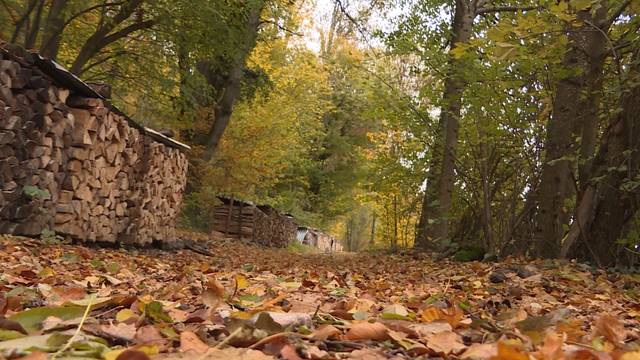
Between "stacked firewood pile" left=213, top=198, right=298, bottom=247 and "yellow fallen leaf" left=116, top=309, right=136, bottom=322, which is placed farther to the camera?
"stacked firewood pile" left=213, top=198, right=298, bottom=247

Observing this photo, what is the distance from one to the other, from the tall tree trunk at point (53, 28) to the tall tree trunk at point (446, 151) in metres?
6.08

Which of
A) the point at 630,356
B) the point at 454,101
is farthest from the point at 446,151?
the point at 630,356

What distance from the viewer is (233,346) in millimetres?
1382

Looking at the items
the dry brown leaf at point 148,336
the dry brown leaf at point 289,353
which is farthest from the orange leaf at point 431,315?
the dry brown leaf at point 148,336

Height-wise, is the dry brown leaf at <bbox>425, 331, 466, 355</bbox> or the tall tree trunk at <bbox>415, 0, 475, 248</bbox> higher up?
the tall tree trunk at <bbox>415, 0, 475, 248</bbox>

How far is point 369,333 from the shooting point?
5.20ft

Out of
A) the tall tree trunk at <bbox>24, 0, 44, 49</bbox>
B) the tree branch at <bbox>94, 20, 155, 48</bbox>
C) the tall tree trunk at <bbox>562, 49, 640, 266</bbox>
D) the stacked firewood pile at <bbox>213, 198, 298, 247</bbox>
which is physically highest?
the tree branch at <bbox>94, 20, 155, 48</bbox>

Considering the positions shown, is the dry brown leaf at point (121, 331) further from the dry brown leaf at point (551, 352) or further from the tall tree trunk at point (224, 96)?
the tall tree trunk at point (224, 96)

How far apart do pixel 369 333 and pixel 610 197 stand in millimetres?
4883

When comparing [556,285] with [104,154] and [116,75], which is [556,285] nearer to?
[104,154]

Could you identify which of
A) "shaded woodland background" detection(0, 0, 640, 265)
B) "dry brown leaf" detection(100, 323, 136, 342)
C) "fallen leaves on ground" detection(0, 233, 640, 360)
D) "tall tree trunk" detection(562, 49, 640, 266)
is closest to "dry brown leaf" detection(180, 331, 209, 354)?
"fallen leaves on ground" detection(0, 233, 640, 360)

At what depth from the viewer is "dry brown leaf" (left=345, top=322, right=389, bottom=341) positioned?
158cm

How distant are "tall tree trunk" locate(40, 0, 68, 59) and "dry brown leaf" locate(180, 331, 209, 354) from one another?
9271 mm

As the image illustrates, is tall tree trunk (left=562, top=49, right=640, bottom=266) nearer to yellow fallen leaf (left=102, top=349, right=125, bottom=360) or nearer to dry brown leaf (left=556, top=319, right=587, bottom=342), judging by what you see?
dry brown leaf (left=556, top=319, right=587, bottom=342)
